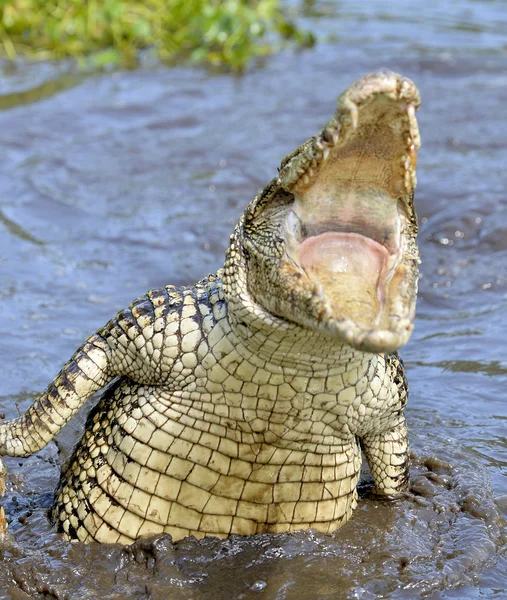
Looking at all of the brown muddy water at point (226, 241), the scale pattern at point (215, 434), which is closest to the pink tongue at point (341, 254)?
the scale pattern at point (215, 434)

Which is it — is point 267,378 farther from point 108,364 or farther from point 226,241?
point 226,241

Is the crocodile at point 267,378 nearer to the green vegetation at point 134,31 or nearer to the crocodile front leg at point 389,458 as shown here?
the crocodile front leg at point 389,458

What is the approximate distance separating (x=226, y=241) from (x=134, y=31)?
521 centimetres

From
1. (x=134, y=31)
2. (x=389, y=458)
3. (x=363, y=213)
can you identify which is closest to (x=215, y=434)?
(x=389, y=458)

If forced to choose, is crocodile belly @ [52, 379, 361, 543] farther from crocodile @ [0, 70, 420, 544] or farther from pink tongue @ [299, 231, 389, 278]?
pink tongue @ [299, 231, 389, 278]

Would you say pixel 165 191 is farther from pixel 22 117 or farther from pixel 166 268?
pixel 22 117

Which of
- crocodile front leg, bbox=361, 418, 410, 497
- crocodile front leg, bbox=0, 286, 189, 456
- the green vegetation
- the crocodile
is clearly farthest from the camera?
the green vegetation

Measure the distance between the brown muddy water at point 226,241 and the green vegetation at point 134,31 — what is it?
405 millimetres

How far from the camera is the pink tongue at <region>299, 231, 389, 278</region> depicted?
11.4 ft

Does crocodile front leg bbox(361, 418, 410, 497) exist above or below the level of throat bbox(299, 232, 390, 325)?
below

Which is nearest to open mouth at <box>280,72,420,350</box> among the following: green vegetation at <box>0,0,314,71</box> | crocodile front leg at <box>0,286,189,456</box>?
crocodile front leg at <box>0,286,189,456</box>

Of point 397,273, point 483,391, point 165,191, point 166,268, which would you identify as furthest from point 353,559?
point 165,191

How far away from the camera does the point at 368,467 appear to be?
15.8ft

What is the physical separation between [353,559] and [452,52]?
382 inches
